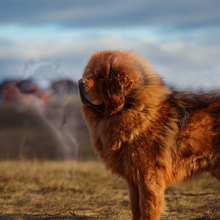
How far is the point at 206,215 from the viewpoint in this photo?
4281 millimetres

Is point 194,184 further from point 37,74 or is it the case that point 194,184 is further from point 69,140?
point 37,74

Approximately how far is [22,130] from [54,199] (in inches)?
500

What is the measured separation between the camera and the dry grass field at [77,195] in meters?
4.40

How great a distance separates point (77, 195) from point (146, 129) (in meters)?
2.61

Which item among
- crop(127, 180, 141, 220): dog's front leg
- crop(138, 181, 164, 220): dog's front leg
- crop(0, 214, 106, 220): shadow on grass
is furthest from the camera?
crop(0, 214, 106, 220): shadow on grass

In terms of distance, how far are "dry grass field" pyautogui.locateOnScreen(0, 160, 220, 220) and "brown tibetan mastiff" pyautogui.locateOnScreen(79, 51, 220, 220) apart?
561 mm

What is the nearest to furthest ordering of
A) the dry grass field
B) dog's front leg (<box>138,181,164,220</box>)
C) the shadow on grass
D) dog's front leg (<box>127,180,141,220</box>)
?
1. dog's front leg (<box>138,181,164,220</box>)
2. dog's front leg (<box>127,180,141,220</box>)
3. the shadow on grass
4. the dry grass field

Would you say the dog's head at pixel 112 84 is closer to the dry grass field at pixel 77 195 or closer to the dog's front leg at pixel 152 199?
the dog's front leg at pixel 152 199

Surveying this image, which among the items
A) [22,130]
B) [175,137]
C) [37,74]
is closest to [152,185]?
[175,137]

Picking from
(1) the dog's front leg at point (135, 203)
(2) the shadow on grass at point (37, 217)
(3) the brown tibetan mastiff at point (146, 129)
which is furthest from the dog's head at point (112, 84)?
(2) the shadow on grass at point (37, 217)

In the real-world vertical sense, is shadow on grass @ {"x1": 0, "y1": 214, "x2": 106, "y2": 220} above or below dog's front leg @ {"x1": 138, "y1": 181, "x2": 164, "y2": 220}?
below

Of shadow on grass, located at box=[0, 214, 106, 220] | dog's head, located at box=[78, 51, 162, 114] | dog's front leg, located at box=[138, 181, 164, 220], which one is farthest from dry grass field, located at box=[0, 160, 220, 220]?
dog's head, located at box=[78, 51, 162, 114]

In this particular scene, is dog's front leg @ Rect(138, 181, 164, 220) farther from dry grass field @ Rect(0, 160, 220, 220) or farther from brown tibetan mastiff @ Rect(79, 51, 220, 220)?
dry grass field @ Rect(0, 160, 220, 220)

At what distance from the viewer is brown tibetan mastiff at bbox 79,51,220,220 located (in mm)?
3438
